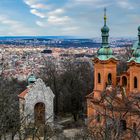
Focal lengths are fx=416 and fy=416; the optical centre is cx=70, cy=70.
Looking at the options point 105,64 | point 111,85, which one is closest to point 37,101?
point 111,85

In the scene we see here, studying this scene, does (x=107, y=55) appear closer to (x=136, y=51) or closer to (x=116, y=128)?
(x=136, y=51)

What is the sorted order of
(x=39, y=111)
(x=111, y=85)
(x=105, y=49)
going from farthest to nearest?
(x=39, y=111) → (x=105, y=49) → (x=111, y=85)

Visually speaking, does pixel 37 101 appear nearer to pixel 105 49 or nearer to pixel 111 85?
pixel 111 85

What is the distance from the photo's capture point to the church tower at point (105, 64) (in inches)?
1453

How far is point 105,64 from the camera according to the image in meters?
36.9

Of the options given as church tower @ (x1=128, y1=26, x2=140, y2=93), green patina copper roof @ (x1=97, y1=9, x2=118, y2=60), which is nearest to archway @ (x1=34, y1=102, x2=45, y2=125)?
green patina copper roof @ (x1=97, y1=9, x2=118, y2=60)

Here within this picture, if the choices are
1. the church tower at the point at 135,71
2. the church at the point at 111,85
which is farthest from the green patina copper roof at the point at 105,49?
the church tower at the point at 135,71

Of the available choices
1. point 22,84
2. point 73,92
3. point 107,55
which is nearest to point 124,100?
point 107,55

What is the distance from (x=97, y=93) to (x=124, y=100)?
15.0 ft

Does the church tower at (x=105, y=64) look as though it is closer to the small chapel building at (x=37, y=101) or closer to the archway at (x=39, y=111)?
the small chapel building at (x=37, y=101)

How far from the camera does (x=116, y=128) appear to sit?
77.7 feet

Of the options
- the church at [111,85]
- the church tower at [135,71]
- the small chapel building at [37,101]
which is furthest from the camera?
the small chapel building at [37,101]

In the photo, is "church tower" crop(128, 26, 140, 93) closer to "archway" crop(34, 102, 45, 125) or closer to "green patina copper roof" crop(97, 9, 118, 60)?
"green patina copper roof" crop(97, 9, 118, 60)

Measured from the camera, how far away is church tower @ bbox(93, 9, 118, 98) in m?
36.9
